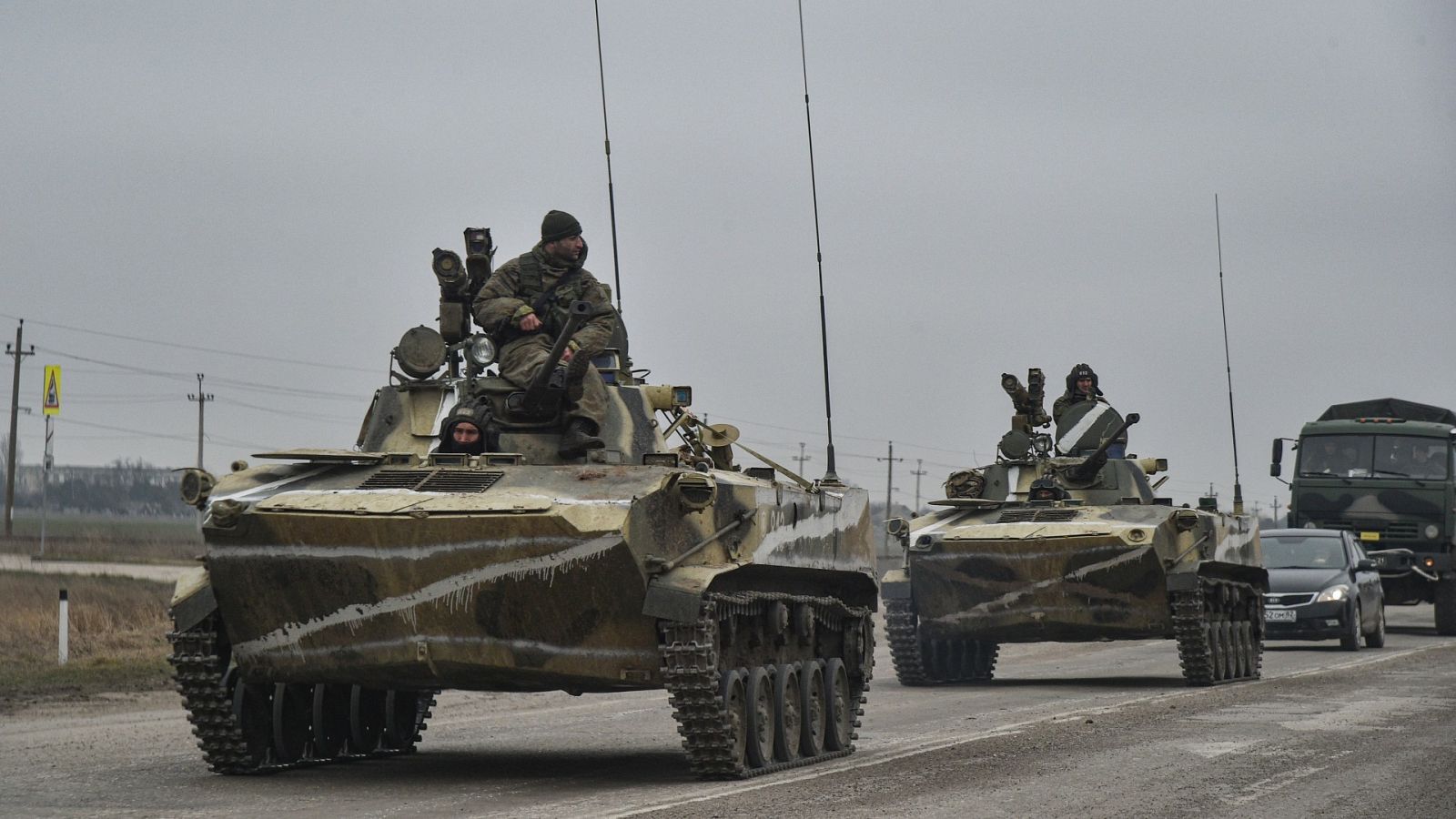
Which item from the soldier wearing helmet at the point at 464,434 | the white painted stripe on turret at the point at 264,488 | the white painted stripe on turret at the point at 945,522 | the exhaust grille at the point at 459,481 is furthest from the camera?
the white painted stripe on turret at the point at 945,522

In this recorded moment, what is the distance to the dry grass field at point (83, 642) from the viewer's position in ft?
70.7

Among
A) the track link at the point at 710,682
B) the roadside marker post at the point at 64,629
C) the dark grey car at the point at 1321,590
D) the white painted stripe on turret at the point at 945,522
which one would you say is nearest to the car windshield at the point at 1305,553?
the dark grey car at the point at 1321,590

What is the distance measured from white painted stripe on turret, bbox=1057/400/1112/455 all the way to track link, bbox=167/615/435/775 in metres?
13.1

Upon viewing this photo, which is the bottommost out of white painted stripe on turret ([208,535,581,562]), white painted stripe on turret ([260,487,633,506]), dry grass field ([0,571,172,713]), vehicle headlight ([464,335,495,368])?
dry grass field ([0,571,172,713])

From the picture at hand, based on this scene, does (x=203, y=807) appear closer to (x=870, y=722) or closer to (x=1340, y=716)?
(x=870, y=722)

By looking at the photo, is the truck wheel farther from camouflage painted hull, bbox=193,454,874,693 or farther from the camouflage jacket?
camouflage painted hull, bbox=193,454,874,693

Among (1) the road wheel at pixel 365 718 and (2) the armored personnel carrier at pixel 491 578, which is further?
(1) the road wheel at pixel 365 718

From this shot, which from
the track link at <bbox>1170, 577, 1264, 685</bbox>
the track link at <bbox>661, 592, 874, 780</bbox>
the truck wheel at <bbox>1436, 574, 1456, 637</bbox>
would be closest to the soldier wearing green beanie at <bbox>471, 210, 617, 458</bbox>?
the track link at <bbox>661, 592, 874, 780</bbox>

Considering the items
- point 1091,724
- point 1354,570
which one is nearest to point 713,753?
point 1091,724

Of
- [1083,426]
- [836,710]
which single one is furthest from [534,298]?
[1083,426]

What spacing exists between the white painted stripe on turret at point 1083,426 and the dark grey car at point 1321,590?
6.22 m

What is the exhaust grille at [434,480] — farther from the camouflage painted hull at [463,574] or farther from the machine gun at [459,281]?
the machine gun at [459,281]

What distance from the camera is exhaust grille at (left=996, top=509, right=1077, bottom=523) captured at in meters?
22.6

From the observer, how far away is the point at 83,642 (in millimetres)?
25750
